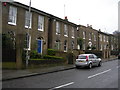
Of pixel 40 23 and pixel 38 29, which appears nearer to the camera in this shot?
pixel 38 29

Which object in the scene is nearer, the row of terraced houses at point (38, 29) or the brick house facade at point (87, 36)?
the row of terraced houses at point (38, 29)

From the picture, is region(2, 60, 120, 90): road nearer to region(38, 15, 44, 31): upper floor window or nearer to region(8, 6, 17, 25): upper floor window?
region(8, 6, 17, 25): upper floor window

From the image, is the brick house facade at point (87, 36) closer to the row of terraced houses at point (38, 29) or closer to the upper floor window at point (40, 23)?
the row of terraced houses at point (38, 29)

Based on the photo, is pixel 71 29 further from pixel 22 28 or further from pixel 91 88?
pixel 91 88

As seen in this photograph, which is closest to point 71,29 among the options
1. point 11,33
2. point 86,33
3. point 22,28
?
point 86,33

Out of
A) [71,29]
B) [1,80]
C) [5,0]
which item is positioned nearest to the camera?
[1,80]

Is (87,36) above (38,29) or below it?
above

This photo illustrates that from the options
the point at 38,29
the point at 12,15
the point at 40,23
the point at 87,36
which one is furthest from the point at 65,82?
the point at 87,36

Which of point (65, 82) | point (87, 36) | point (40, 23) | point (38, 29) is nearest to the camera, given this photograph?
point (65, 82)

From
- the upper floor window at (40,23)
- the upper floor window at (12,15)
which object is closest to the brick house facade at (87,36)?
the upper floor window at (40,23)

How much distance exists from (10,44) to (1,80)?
6798mm

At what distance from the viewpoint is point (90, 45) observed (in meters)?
40.3

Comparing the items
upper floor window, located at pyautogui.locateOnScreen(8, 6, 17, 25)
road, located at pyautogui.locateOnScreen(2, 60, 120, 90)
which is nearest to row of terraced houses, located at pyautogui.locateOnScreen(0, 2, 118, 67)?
upper floor window, located at pyautogui.locateOnScreen(8, 6, 17, 25)

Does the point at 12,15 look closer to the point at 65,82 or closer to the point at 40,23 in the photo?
the point at 40,23
